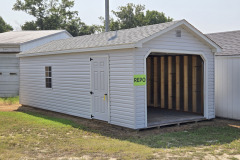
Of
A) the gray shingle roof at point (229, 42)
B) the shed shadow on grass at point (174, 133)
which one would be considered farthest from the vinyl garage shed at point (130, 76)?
the gray shingle roof at point (229, 42)

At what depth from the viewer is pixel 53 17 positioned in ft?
141

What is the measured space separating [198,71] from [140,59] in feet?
12.0

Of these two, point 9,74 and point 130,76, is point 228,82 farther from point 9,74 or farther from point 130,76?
point 9,74

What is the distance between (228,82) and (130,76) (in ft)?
15.7

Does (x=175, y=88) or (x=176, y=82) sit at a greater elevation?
(x=176, y=82)

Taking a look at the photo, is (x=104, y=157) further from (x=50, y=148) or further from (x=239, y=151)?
(x=239, y=151)

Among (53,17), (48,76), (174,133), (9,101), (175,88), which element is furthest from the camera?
(53,17)

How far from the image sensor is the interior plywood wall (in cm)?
1213

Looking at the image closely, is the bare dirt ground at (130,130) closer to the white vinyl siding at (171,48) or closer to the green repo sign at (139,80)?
the white vinyl siding at (171,48)

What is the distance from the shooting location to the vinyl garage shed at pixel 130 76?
9.46 m

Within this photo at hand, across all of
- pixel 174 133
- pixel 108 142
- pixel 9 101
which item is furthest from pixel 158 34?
pixel 9 101

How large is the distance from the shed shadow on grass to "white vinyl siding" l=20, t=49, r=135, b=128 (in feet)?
1.65

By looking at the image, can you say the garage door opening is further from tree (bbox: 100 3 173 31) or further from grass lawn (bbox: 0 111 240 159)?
tree (bbox: 100 3 173 31)

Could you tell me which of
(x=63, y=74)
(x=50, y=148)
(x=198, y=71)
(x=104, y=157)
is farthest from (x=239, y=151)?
(x=63, y=74)
